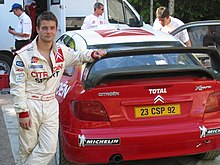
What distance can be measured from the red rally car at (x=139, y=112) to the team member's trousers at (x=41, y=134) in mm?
266

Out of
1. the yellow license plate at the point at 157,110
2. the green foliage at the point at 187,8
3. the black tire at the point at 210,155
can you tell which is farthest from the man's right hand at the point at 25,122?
the green foliage at the point at 187,8

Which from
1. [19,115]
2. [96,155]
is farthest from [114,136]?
[19,115]

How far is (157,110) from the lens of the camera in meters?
4.07

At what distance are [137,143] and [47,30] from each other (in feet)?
4.35

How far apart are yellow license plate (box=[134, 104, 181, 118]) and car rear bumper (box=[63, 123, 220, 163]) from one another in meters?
0.13

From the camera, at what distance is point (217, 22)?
7559mm

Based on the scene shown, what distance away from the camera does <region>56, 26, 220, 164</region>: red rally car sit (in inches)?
155

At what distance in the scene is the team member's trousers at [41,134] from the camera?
12.2ft

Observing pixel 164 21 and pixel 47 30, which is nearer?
pixel 47 30

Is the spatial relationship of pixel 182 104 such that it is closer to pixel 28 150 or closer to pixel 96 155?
pixel 96 155

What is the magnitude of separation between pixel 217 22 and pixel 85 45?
3591 mm

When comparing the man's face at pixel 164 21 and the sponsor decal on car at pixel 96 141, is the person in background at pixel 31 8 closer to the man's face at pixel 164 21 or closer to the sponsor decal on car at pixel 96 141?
the man's face at pixel 164 21

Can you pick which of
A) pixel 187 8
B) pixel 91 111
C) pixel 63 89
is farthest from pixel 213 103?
pixel 187 8

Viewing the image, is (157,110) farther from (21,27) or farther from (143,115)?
(21,27)
